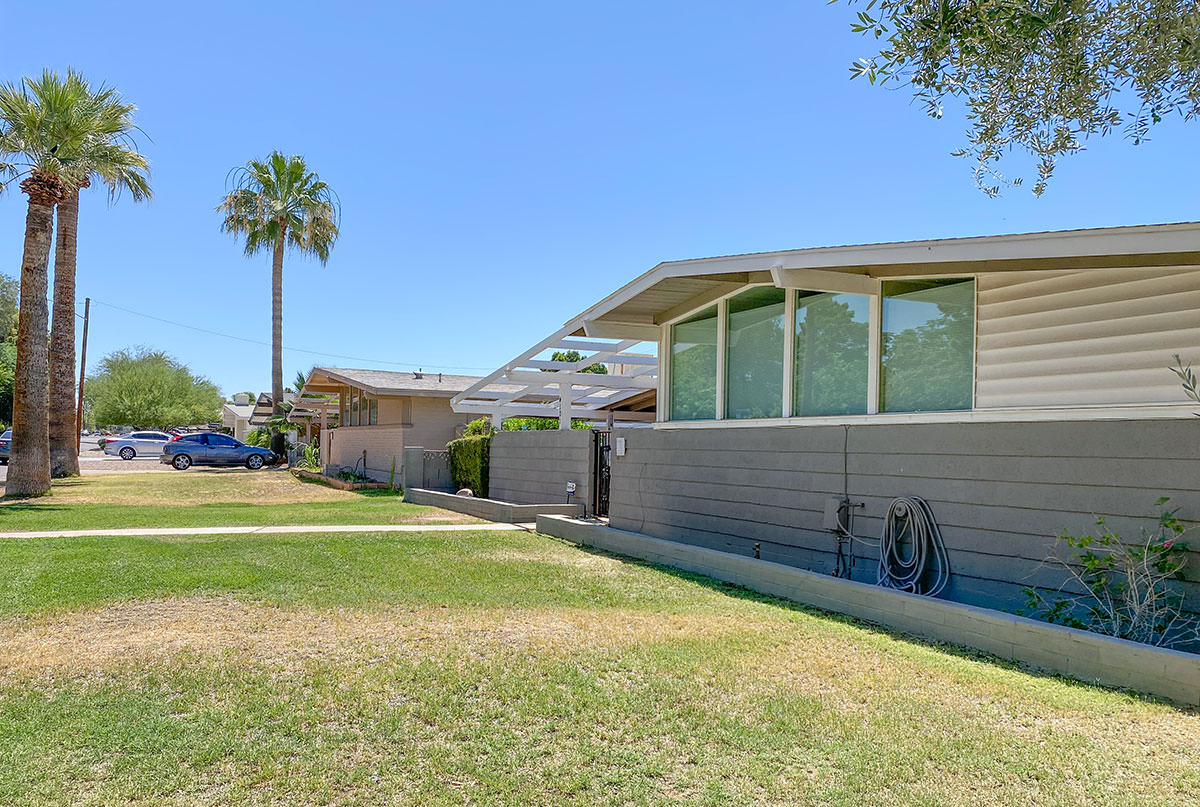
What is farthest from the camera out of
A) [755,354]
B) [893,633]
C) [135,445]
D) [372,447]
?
[135,445]

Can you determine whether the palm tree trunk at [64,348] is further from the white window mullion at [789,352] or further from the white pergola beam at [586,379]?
the white window mullion at [789,352]

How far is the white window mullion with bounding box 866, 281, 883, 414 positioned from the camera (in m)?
6.88

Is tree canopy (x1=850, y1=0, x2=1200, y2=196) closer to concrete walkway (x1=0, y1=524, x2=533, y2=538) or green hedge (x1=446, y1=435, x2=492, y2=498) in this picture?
concrete walkway (x1=0, y1=524, x2=533, y2=538)

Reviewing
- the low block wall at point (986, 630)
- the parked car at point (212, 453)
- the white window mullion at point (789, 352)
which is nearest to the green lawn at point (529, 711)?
the low block wall at point (986, 630)

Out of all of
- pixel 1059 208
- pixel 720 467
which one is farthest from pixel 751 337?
pixel 1059 208

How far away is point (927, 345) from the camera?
659 centimetres

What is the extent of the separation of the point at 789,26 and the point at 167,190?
17649 mm

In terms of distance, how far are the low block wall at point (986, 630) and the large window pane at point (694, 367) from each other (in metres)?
1.94

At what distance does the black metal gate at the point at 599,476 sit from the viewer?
12.1m

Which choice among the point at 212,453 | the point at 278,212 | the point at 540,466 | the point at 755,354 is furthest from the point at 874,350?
the point at 212,453

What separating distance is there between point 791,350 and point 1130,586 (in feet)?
12.1

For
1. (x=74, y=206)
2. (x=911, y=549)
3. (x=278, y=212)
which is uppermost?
(x=278, y=212)

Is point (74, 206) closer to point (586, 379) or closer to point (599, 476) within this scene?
point (586, 379)

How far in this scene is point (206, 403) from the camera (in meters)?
61.7
